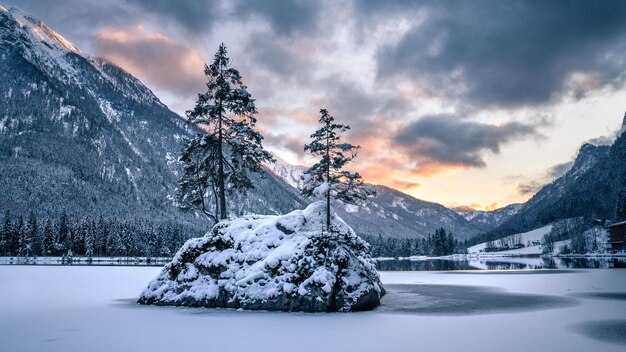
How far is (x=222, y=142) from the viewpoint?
1077 inches

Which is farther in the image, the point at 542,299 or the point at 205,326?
the point at 542,299

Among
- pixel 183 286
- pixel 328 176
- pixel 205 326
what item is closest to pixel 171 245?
pixel 328 176

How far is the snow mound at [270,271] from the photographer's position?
17.5 metres

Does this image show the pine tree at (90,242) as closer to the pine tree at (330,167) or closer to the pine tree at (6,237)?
the pine tree at (6,237)

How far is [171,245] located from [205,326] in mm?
127960

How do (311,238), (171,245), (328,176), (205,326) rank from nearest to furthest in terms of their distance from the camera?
(205,326), (311,238), (328,176), (171,245)

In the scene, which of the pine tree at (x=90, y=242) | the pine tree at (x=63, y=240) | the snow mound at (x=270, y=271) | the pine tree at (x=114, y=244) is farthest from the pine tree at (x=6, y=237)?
the snow mound at (x=270, y=271)

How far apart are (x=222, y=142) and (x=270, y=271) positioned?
1204cm

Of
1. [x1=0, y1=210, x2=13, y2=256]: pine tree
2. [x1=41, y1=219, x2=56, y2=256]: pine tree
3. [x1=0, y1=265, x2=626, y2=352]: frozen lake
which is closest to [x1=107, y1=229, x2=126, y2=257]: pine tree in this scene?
[x1=41, y1=219, x2=56, y2=256]: pine tree

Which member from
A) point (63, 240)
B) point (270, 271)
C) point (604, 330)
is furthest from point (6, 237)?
point (604, 330)

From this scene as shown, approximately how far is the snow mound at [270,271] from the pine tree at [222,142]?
555 cm

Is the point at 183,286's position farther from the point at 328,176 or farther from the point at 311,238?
the point at 328,176

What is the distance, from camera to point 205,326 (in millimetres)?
13031

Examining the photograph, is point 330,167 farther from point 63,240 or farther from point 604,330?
point 63,240
